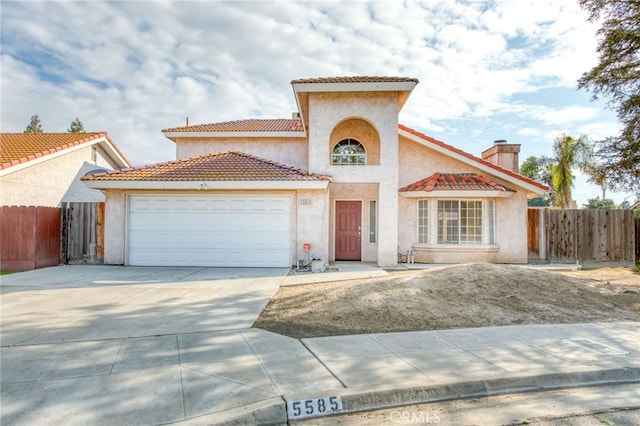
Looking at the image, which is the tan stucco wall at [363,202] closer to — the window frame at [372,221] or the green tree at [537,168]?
the window frame at [372,221]

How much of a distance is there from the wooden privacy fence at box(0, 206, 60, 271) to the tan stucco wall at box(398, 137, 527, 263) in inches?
513

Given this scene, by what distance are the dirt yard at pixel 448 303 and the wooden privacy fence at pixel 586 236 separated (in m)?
5.66

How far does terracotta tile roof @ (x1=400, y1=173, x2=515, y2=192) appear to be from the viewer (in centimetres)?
1369

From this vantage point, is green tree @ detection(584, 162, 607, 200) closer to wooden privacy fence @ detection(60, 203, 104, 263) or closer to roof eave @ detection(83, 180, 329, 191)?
roof eave @ detection(83, 180, 329, 191)

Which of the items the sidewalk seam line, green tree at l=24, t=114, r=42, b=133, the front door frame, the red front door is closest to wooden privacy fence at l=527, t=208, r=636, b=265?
the front door frame

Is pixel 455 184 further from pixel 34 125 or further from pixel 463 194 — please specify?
pixel 34 125

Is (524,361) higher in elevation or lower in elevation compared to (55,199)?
lower

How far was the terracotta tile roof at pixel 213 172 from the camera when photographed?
494 inches

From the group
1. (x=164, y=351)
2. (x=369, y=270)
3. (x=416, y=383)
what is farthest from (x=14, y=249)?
(x=416, y=383)

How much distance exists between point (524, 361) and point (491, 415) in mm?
1437

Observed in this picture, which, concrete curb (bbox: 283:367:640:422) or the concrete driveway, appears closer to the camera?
concrete curb (bbox: 283:367:640:422)

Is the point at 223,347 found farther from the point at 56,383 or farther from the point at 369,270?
the point at 369,270

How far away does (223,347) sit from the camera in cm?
495

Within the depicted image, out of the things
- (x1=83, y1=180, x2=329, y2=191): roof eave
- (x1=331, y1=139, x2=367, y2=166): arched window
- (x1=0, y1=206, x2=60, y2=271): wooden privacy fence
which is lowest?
(x1=0, y1=206, x2=60, y2=271): wooden privacy fence
